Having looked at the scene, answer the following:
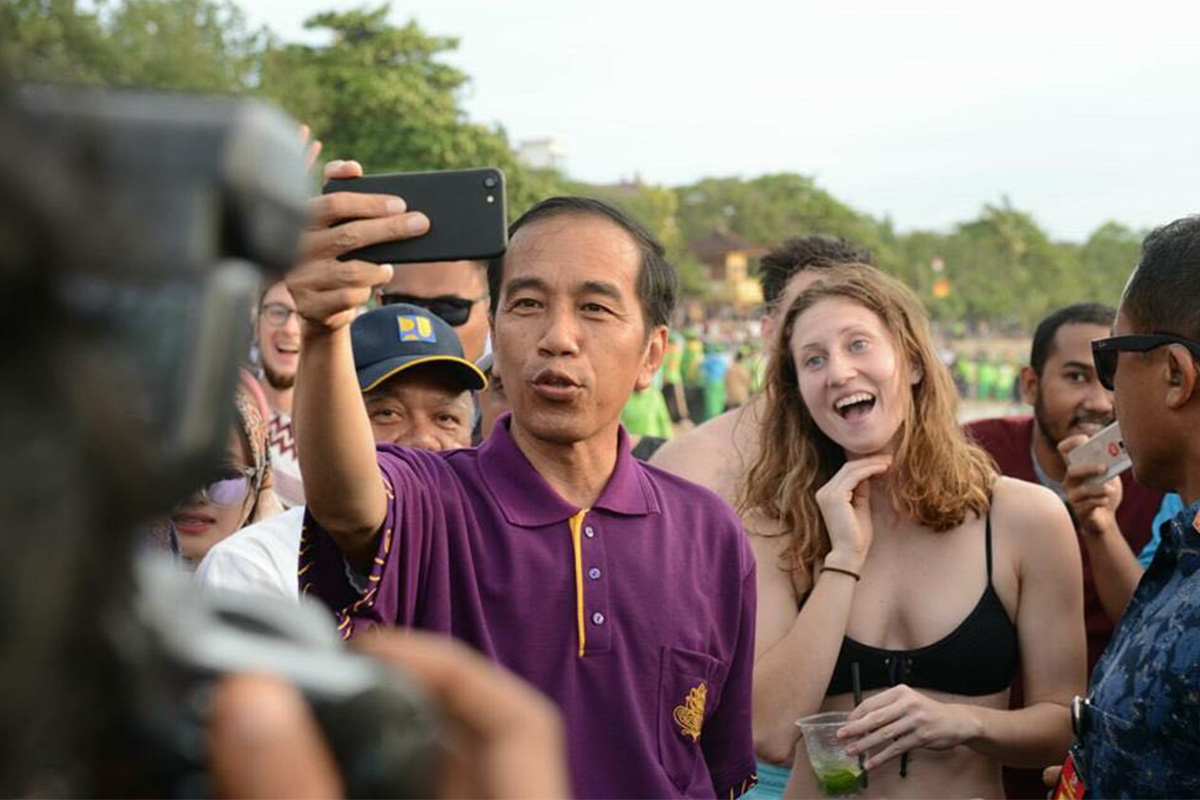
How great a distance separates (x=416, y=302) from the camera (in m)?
5.17

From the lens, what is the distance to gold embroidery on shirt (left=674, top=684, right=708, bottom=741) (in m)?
2.52

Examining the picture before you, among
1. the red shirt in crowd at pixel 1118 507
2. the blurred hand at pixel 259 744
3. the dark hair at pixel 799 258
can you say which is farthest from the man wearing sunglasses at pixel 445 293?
the blurred hand at pixel 259 744

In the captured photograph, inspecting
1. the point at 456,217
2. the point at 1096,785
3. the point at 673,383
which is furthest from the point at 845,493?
the point at 673,383

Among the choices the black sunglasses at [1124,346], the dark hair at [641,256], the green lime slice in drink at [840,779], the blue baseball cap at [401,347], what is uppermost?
the dark hair at [641,256]

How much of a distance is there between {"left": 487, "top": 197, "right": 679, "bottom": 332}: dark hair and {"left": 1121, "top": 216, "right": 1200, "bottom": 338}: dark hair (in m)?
1.04

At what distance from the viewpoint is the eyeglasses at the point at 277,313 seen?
5.79 meters

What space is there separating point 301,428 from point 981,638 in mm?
2012

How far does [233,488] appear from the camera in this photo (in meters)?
3.61

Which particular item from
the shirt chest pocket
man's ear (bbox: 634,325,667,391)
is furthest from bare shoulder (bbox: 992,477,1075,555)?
the shirt chest pocket

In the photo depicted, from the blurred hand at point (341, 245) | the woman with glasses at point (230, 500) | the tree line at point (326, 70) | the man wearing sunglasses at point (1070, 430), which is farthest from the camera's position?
the tree line at point (326, 70)

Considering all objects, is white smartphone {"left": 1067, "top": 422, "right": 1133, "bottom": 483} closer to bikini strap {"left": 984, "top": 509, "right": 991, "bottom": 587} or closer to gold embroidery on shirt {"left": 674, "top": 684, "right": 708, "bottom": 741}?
bikini strap {"left": 984, "top": 509, "right": 991, "bottom": 587}

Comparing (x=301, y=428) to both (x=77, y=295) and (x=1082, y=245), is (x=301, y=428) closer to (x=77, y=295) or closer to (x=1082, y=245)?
(x=77, y=295)

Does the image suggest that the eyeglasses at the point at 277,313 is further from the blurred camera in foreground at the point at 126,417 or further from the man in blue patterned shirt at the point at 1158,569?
the blurred camera in foreground at the point at 126,417

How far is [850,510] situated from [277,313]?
320cm
